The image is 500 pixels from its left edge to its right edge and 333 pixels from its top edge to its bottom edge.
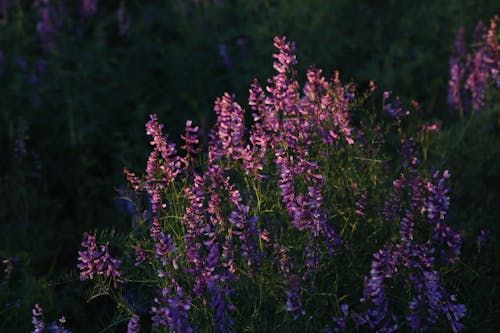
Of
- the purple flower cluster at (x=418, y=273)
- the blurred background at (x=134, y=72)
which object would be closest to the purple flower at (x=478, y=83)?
the blurred background at (x=134, y=72)

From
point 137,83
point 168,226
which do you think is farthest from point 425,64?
point 168,226

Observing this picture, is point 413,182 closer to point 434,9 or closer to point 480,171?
point 480,171

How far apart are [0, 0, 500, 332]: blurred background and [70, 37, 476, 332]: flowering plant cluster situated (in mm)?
1565

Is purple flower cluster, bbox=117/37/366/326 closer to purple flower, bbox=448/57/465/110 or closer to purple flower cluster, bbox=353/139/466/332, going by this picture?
purple flower cluster, bbox=353/139/466/332

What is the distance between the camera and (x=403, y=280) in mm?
2803

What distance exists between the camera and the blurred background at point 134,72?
468 centimetres

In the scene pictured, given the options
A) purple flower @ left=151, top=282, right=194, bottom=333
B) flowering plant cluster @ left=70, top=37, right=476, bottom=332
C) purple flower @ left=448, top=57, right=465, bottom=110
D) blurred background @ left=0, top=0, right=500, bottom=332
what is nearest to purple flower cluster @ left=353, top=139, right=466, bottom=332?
flowering plant cluster @ left=70, top=37, right=476, bottom=332

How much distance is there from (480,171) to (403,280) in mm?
1588

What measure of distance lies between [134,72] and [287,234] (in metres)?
3.13

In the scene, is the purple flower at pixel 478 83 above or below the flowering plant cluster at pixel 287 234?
above

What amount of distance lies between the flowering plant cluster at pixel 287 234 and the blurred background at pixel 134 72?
5.13 ft

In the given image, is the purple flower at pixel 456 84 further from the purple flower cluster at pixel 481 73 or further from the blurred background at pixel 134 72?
the blurred background at pixel 134 72

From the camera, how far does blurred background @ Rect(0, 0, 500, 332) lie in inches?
184

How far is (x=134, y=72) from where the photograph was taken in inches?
224
